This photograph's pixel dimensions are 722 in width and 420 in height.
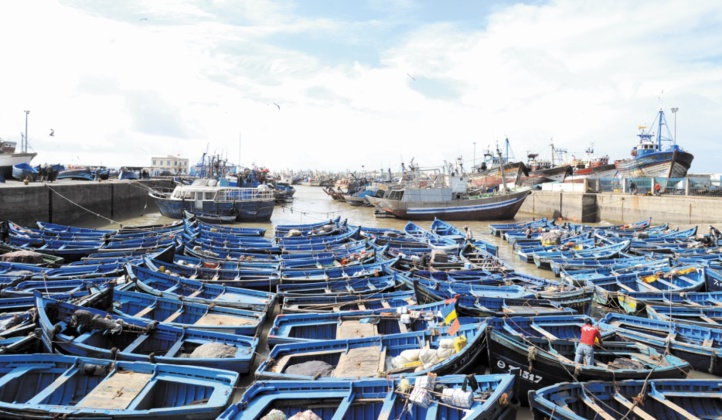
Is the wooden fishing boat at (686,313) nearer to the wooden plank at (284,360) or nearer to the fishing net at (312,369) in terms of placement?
the wooden plank at (284,360)

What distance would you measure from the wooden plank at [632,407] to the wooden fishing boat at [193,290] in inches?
339

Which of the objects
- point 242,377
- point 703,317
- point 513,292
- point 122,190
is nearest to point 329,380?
point 242,377

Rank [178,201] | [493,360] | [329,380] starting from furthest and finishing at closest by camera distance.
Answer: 1. [178,201]
2. [493,360]
3. [329,380]

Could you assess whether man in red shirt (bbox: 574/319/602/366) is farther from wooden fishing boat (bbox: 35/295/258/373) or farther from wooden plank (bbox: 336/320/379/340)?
wooden fishing boat (bbox: 35/295/258/373)

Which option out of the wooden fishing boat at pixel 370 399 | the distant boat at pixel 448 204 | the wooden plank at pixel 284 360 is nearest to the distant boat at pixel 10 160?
the distant boat at pixel 448 204

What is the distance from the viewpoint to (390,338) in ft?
31.9

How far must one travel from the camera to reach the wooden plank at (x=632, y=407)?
702cm

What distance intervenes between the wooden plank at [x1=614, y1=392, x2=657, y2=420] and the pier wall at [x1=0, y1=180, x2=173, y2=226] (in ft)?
101

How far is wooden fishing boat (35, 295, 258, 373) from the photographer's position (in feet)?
28.7

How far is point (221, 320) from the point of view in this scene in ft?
37.8

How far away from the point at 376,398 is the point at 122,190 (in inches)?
1651

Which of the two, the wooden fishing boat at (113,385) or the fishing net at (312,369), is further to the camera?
the fishing net at (312,369)

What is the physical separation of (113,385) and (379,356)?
4.81 meters

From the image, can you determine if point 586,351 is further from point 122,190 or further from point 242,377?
point 122,190
